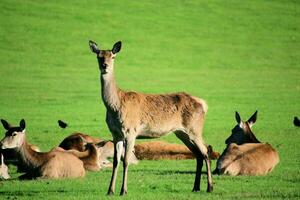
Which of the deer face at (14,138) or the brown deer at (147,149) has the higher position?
the deer face at (14,138)

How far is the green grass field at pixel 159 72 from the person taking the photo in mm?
13070

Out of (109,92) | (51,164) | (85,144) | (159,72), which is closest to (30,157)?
(51,164)

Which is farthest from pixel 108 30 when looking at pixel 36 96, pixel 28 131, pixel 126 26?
pixel 28 131

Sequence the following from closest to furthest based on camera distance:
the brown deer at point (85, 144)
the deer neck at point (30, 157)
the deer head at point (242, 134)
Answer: the deer neck at point (30, 157), the brown deer at point (85, 144), the deer head at point (242, 134)

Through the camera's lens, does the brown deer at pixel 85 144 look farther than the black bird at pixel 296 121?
No

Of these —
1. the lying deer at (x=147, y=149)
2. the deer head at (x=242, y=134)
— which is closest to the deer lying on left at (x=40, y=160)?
the lying deer at (x=147, y=149)

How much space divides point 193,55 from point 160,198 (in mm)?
34411

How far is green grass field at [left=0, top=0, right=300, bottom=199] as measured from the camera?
13.1m

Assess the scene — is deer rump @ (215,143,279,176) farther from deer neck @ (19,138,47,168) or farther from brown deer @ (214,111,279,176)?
deer neck @ (19,138,47,168)

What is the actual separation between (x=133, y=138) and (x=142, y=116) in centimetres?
47

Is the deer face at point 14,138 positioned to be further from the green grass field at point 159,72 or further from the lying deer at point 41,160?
the green grass field at point 159,72

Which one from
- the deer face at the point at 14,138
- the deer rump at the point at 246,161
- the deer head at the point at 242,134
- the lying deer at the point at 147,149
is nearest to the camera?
the deer face at the point at 14,138

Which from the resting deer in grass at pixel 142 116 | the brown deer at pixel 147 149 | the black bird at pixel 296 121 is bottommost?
the brown deer at pixel 147 149

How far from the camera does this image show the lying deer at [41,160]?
44.0ft
